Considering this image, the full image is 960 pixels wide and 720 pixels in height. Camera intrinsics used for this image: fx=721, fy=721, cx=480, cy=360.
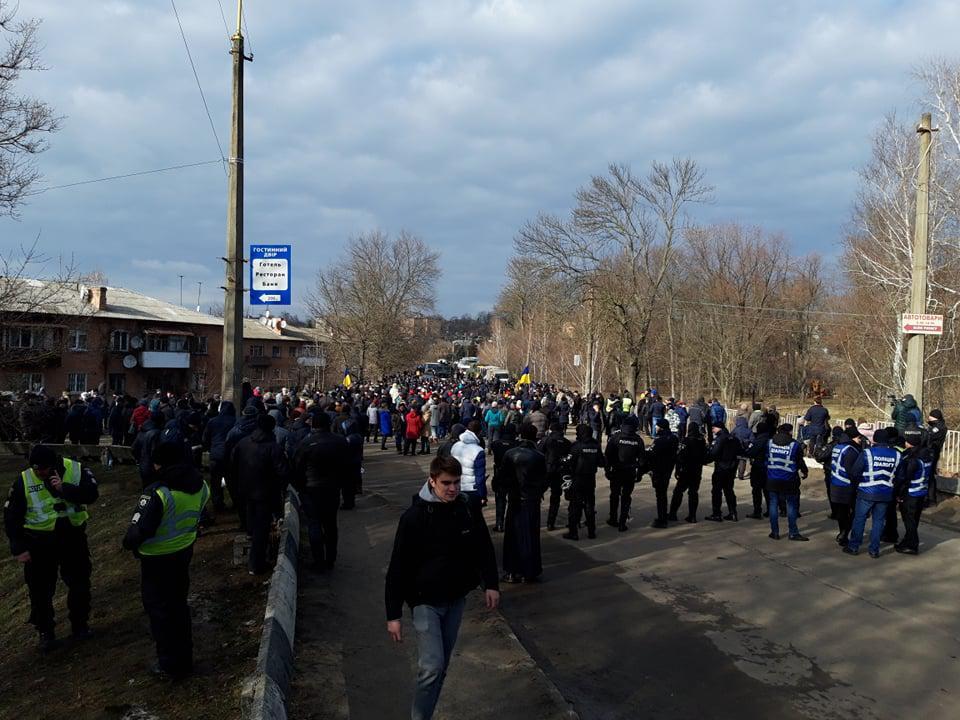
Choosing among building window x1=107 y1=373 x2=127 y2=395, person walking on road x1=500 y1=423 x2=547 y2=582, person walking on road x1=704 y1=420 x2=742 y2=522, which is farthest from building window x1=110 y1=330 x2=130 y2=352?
person walking on road x1=500 y1=423 x2=547 y2=582

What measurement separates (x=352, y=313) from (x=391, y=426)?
2924 centimetres

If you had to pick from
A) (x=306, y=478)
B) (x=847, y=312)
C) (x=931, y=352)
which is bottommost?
(x=306, y=478)

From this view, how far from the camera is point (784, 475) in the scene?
33.9 ft

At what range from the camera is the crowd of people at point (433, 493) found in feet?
14.2

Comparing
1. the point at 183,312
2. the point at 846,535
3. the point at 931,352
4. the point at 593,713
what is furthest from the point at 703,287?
the point at 593,713

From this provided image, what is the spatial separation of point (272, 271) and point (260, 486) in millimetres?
5524

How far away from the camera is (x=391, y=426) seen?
23750 millimetres

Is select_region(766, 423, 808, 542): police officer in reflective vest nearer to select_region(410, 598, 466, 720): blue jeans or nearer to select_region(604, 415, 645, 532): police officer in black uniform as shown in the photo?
select_region(604, 415, 645, 532): police officer in black uniform

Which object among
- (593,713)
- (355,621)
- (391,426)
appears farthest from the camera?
(391,426)

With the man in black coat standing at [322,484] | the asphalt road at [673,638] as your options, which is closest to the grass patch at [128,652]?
the asphalt road at [673,638]

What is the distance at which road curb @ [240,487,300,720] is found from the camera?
4160mm

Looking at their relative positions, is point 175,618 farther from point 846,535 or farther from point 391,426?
point 391,426

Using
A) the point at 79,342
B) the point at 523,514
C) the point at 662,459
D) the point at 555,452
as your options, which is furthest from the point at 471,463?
the point at 79,342

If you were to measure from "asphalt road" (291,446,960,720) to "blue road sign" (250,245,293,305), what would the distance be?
4.35 metres
